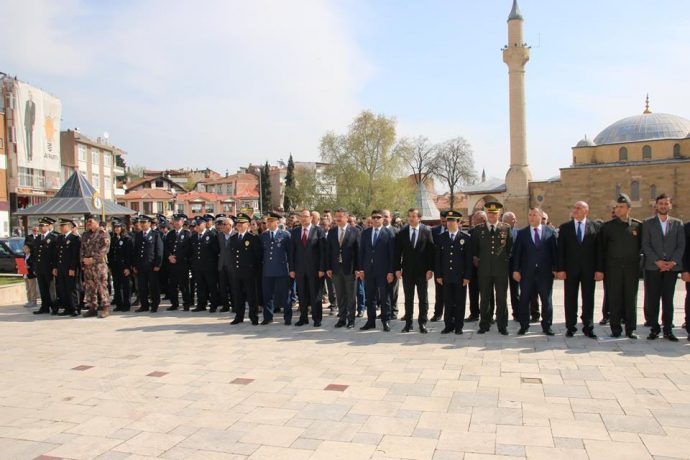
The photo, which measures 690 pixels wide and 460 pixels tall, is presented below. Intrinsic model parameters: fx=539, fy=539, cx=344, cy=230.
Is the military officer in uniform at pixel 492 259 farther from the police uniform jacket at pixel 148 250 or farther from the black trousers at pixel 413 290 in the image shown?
the police uniform jacket at pixel 148 250

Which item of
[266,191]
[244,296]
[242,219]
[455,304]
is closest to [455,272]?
[455,304]

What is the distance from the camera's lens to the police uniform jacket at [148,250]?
1132 cm

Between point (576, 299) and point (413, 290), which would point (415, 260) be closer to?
point (413, 290)

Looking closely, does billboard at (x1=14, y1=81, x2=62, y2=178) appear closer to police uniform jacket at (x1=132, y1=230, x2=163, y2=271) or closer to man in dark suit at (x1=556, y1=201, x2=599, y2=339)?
police uniform jacket at (x1=132, y1=230, x2=163, y2=271)

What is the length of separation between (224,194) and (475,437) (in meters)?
82.0

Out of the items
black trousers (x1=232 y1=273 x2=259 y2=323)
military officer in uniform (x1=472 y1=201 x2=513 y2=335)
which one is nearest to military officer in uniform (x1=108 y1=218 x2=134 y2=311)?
black trousers (x1=232 y1=273 x2=259 y2=323)

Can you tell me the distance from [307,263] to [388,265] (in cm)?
148

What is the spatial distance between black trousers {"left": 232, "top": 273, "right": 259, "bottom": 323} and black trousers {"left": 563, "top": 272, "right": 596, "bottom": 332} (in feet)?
16.9

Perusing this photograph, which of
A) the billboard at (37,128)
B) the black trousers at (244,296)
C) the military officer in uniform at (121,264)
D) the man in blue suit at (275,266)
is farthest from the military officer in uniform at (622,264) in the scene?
the billboard at (37,128)

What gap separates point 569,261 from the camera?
814 centimetres

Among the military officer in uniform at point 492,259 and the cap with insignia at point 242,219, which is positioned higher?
the cap with insignia at point 242,219

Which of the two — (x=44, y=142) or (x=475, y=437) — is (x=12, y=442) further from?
(x=44, y=142)

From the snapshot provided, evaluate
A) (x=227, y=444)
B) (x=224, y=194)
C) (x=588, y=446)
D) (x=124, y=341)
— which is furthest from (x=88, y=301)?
(x=224, y=194)

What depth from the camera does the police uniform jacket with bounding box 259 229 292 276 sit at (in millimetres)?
9734
